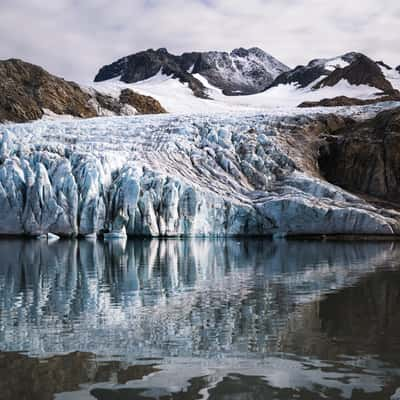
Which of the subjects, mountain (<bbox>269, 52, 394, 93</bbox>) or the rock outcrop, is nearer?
the rock outcrop

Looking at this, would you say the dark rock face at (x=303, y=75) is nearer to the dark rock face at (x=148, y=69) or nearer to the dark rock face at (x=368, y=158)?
the dark rock face at (x=148, y=69)

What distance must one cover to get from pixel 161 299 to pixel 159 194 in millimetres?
21741

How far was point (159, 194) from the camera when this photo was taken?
33281 mm

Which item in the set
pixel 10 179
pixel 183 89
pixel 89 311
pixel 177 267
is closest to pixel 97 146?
pixel 10 179

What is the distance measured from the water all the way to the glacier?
16.2 meters

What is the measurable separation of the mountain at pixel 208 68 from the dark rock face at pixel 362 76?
22.7 meters

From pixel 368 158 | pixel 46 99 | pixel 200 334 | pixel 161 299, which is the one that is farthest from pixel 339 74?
pixel 200 334

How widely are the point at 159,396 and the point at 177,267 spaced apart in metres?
12.7

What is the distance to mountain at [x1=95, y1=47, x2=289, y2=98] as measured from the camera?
11494 cm

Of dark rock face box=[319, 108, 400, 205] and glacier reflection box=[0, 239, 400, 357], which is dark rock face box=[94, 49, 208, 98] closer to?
dark rock face box=[319, 108, 400, 205]

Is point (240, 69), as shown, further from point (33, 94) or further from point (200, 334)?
point (200, 334)

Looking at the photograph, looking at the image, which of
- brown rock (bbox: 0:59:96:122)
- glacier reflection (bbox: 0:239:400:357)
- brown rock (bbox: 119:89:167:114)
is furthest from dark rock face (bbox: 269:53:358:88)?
glacier reflection (bbox: 0:239:400:357)

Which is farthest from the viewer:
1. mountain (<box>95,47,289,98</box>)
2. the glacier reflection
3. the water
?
mountain (<box>95,47,289,98</box>)

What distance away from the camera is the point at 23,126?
138 ft
